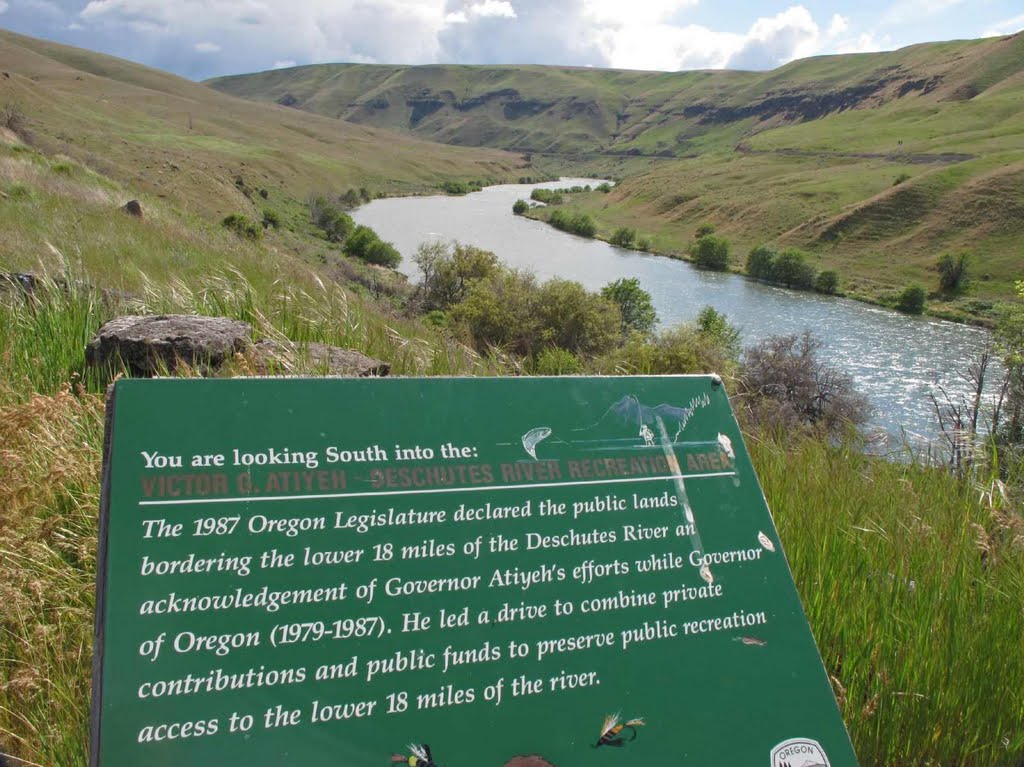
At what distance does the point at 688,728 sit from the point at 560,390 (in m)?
1.01

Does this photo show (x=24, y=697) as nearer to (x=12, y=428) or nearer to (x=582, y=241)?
(x=12, y=428)

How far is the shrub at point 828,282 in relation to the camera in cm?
5988

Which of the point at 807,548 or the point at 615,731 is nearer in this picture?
the point at 615,731

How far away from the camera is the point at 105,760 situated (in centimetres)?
148

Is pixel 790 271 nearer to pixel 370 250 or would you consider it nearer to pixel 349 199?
pixel 370 250

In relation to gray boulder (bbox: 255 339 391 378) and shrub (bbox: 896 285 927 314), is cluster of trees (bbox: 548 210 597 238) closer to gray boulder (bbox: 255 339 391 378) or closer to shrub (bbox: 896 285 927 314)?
shrub (bbox: 896 285 927 314)

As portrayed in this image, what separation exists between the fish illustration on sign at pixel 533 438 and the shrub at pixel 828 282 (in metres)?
63.8

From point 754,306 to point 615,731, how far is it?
5588 centimetres

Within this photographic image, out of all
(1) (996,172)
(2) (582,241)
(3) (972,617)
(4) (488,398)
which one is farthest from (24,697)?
(1) (996,172)

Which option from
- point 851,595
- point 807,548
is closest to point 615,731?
point 851,595

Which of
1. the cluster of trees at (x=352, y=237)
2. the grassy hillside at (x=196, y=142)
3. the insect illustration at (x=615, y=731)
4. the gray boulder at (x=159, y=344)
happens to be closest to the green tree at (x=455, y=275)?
the cluster of trees at (x=352, y=237)

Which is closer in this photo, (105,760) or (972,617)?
(105,760)

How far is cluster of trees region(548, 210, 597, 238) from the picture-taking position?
80.4 metres

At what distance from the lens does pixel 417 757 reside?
1.63m
